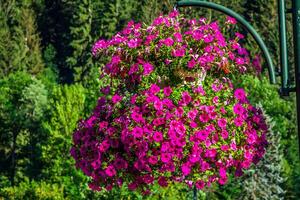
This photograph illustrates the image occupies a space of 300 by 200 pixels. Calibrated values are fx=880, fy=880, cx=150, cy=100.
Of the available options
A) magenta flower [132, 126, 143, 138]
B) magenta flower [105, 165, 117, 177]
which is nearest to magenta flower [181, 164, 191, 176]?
magenta flower [132, 126, 143, 138]

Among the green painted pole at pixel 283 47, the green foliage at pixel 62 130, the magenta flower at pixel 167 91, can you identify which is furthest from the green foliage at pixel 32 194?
the green painted pole at pixel 283 47

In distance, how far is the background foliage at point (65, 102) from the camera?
1512 inches

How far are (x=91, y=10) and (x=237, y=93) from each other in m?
85.9

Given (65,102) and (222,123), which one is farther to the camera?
(65,102)

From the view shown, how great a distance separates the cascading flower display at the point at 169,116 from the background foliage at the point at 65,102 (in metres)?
17.3

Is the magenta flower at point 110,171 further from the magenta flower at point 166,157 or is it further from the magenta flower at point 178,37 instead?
the magenta flower at point 178,37

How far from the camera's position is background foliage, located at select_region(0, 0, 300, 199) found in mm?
38406

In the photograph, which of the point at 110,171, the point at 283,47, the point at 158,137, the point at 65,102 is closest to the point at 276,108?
the point at 65,102

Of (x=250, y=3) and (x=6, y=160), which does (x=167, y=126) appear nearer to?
(x=6, y=160)

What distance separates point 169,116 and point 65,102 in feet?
123

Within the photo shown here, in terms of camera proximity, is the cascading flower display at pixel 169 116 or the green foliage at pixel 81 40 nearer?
the cascading flower display at pixel 169 116

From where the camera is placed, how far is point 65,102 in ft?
161

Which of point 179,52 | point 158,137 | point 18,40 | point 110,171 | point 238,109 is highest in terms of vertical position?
point 179,52

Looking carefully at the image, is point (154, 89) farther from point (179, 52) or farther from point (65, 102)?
point (65, 102)
